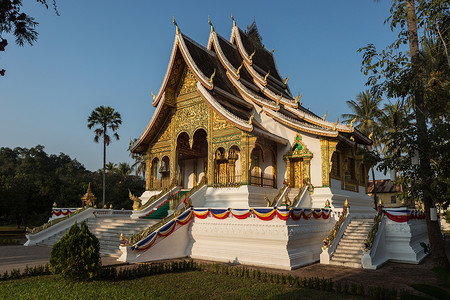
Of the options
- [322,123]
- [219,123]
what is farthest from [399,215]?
[219,123]

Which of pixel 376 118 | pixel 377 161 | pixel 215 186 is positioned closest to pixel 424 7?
pixel 377 161

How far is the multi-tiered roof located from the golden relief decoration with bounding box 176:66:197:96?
432 mm

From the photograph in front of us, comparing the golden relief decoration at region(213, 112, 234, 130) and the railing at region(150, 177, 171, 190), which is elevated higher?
the golden relief decoration at region(213, 112, 234, 130)

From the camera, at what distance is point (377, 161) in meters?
8.27

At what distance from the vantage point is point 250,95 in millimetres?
16109

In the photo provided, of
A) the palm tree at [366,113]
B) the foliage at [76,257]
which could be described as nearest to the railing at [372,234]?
the foliage at [76,257]

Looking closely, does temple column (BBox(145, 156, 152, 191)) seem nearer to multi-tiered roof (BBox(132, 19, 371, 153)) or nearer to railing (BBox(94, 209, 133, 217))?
multi-tiered roof (BBox(132, 19, 371, 153))

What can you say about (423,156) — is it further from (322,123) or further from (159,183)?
Result: (159,183)

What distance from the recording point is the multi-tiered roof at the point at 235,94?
13.9 m

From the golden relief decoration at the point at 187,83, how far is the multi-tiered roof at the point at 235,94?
43 cm

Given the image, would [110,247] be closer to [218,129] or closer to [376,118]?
[218,129]

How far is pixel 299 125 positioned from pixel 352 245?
5413 millimetres

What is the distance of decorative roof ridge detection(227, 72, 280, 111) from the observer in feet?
50.2

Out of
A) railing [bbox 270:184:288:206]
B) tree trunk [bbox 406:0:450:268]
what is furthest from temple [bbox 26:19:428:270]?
tree trunk [bbox 406:0:450:268]
